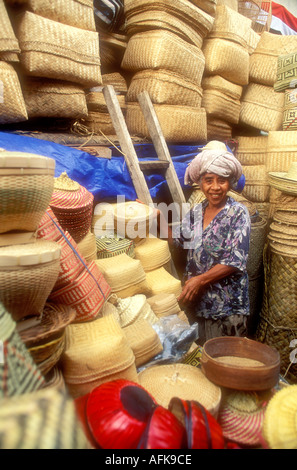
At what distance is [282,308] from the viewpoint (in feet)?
10.4

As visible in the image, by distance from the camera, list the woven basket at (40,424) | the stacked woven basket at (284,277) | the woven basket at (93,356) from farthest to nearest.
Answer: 1. the stacked woven basket at (284,277)
2. the woven basket at (93,356)
3. the woven basket at (40,424)

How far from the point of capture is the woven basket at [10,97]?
7.48ft

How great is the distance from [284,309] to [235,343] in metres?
1.74

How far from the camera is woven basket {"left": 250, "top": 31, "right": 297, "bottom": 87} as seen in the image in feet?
14.0

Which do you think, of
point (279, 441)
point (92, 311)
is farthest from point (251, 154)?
point (279, 441)

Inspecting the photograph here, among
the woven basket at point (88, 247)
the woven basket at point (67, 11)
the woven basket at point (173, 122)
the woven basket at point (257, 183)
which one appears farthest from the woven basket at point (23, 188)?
the woven basket at point (257, 183)

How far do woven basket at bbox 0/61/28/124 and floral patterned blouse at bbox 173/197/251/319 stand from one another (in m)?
1.47

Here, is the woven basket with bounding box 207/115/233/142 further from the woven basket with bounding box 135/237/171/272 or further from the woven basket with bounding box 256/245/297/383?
the woven basket with bounding box 135/237/171/272

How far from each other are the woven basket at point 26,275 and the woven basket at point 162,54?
2627 millimetres

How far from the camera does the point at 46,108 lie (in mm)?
2740

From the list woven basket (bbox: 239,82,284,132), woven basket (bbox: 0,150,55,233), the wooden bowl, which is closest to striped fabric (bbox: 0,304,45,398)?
woven basket (bbox: 0,150,55,233)

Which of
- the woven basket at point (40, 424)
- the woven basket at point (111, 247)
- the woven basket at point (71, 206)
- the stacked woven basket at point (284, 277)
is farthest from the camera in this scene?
the stacked woven basket at point (284, 277)

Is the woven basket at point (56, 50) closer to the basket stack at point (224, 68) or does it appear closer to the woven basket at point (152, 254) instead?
the woven basket at point (152, 254)

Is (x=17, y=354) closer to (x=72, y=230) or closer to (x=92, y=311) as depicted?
(x=92, y=311)
